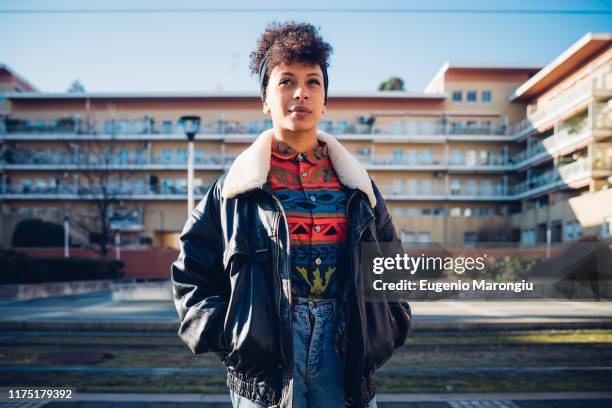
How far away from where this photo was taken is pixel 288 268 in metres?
2.03

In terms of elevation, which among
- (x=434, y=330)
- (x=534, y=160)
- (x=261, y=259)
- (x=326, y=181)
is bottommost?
(x=434, y=330)

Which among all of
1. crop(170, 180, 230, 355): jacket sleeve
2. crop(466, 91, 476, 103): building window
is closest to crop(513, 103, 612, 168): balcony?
crop(466, 91, 476, 103): building window

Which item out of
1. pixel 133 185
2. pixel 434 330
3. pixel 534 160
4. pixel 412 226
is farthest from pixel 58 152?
pixel 434 330

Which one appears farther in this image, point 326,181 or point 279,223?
point 326,181

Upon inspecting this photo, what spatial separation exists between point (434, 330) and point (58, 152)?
50.9 m

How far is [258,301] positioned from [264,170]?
0.58 meters

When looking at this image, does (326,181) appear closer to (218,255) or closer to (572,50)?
(218,255)

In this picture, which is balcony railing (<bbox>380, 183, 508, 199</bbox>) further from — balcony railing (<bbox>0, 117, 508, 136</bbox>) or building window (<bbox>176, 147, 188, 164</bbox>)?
building window (<bbox>176, 147, 188, 164</bbox>)

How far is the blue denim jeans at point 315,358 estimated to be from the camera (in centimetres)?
203

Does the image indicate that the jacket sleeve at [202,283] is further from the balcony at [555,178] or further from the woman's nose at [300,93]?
the balcony at [555,178]

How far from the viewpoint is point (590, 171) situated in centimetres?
2242

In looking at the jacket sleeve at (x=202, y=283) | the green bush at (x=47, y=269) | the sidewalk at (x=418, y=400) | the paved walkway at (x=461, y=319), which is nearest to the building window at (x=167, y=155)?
the green bush at (x=47, y=269)

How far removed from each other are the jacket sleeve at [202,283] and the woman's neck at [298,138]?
0.42m

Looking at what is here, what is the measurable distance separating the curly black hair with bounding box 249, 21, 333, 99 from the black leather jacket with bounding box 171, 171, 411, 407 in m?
0.61
